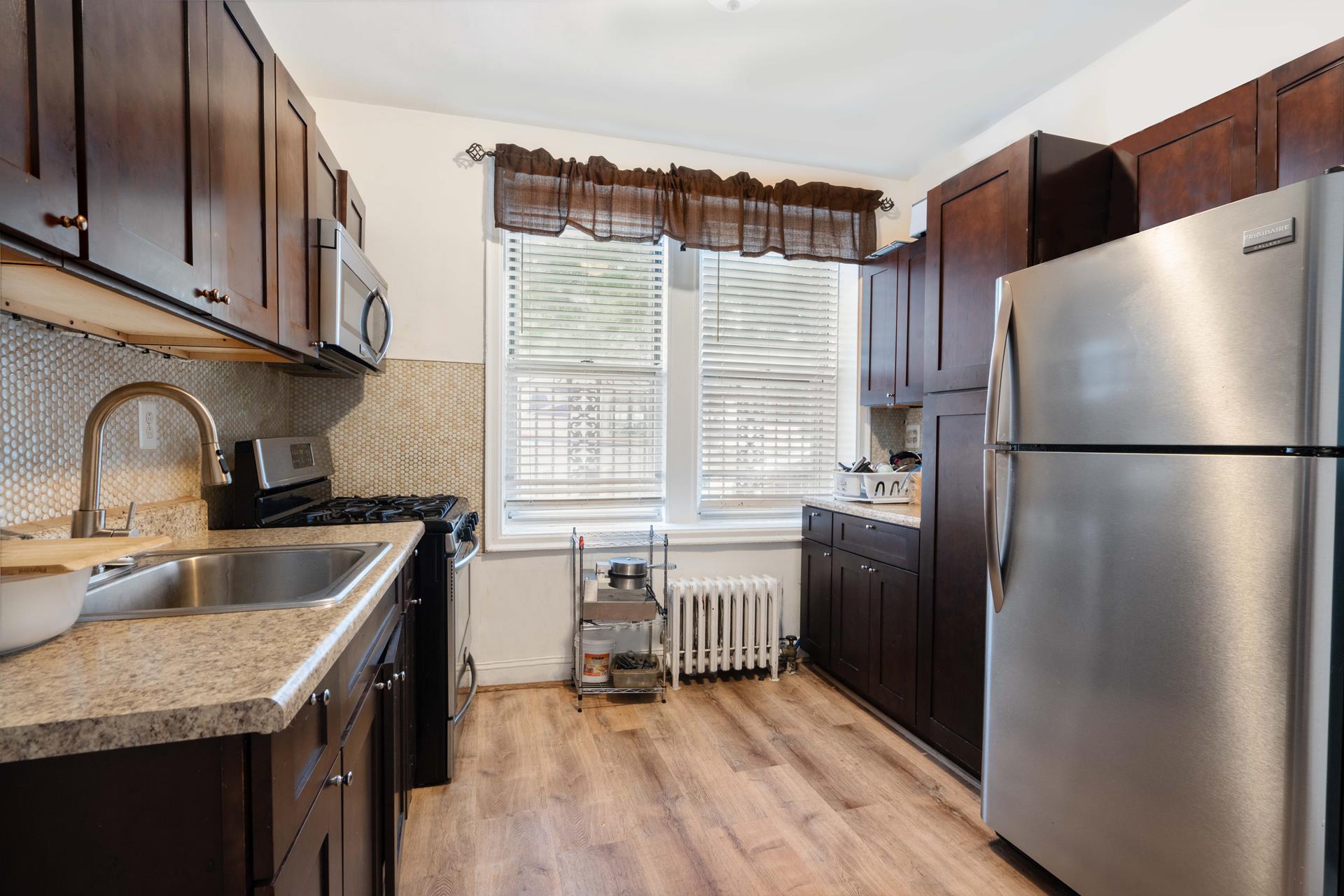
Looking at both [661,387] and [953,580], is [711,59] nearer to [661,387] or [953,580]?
[661,387]

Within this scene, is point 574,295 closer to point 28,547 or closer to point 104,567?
point 104,567

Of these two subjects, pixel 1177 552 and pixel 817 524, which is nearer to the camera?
pixel 1177 552

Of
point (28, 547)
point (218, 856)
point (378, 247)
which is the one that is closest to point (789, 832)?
point (218, 856)

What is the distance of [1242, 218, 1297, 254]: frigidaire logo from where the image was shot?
1.14m

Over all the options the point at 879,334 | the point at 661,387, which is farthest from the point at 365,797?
the point at 879,334

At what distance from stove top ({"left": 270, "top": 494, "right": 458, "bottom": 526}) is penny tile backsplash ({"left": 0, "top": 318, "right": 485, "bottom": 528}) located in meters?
0.18

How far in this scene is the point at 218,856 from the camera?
0.70 meters

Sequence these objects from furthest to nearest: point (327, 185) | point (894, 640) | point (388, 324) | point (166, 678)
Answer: point (894, 640) → point (388, 324) → point (327, 185) → point (166, 678)

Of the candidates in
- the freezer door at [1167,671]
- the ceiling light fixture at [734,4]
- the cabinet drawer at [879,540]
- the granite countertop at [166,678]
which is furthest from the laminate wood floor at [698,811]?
the ceiling light fixture at [734,4]

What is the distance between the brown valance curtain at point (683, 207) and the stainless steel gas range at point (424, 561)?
138 centimetres

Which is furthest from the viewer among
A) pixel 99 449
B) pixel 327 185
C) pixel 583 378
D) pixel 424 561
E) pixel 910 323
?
pixel 583 378

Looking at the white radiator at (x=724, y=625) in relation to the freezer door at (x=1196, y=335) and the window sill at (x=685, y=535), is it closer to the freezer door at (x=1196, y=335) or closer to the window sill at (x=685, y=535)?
the window sill at (x=685, y=535)

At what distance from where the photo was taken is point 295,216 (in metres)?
1.72

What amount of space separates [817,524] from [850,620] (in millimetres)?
502
